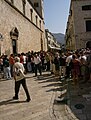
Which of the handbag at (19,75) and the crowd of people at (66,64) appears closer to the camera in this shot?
the handbag at (19,75)

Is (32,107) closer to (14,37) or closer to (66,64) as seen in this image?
(66,64)

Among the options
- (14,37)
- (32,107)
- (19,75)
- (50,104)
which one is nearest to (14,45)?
(14,37)

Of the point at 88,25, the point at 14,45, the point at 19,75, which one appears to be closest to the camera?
the point at 19,75

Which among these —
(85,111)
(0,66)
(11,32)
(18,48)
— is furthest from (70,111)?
(18,48)

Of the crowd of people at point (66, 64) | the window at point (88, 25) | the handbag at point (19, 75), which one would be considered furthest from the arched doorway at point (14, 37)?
the window at point (88, 25)

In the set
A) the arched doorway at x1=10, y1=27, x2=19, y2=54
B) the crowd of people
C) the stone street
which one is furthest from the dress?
the arched doorway at x1=10, y1=27, x2=19, y2=54

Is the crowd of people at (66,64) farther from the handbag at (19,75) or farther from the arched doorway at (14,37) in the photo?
→ the handbag at (19,75)

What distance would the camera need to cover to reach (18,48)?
22.8 m

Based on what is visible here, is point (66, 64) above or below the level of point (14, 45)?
below

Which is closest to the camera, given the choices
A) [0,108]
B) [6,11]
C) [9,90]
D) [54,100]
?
[0,108]

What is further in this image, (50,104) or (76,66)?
(76,66)

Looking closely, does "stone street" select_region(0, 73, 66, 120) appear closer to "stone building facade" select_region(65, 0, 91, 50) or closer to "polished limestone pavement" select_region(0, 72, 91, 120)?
"polished limestone pavement" select_region(0, 72, 91, 120)

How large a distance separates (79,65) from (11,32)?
9260mm

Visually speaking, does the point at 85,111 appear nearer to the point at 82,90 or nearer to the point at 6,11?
the point at 82,90
